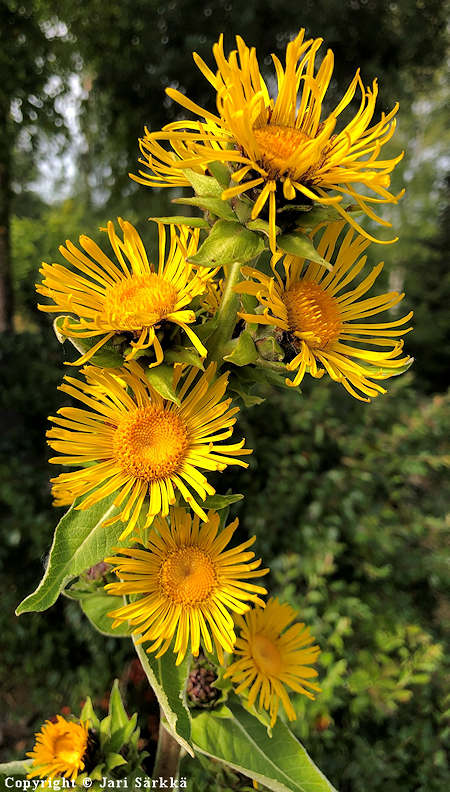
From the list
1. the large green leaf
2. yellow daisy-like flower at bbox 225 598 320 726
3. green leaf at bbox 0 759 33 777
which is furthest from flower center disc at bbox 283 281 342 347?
green leaf at bbox 0 759 33 777

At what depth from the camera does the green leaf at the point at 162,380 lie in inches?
19.5

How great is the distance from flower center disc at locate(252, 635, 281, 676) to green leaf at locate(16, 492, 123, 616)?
288 millimetres

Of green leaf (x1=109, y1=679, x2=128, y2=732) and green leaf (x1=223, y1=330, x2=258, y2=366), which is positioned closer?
green leaf (x1=223, y1=330, x2=258, y2=366)

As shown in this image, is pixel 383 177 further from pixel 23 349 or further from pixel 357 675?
pixel 23 349

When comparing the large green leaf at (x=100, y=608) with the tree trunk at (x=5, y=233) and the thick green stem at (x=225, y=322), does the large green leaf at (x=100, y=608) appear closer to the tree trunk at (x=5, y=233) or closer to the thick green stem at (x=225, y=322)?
the thick green stem at (x=225, y=322)

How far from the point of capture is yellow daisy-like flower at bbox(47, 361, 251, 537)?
1.69 ft

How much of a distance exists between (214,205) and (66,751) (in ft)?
2.50

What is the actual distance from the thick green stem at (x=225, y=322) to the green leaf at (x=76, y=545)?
21cm

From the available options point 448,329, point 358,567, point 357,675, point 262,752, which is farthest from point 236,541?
point 448,329

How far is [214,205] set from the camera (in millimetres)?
472

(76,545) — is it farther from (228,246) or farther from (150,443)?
(228,246)

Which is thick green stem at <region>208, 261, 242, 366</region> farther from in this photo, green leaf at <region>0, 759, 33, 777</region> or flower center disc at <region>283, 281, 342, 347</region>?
green leaf at <region>0, 759, 33, 777</region>

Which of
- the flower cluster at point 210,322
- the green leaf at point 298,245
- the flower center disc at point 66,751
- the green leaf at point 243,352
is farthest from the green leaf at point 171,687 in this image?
the green leaf at point 298,245

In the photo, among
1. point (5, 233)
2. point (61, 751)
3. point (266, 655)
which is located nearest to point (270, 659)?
point (266, 655)
